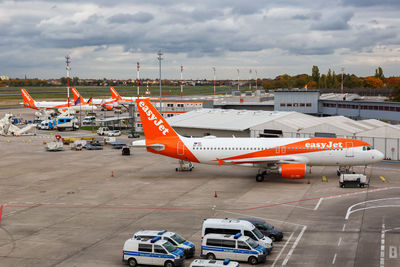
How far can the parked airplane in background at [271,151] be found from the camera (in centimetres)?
5378

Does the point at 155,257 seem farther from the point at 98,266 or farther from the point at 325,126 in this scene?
the point at 325,126

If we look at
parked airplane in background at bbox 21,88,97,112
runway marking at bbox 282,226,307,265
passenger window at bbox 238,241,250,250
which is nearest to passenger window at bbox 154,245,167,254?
passenger window at bbox 238,241,250,250

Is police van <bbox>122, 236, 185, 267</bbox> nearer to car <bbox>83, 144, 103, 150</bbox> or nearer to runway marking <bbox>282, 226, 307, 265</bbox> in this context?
runway marking <bbox>282, 226, 307, 265</bbox>

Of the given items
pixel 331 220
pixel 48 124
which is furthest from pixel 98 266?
pixel 48 124

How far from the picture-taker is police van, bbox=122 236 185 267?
28062mm

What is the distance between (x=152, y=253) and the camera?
93.3 feet

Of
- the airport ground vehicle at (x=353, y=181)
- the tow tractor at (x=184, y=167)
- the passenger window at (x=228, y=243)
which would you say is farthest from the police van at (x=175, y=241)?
the tow tractor at (x=184, y=167)

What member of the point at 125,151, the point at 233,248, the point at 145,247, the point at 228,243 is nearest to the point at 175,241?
the point at 145,247

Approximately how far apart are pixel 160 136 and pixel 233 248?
3141cm

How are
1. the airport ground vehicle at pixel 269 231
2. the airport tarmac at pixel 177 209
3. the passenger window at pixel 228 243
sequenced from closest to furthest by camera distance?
the passenger window at pixel 228 243
the airport tarmac at pixel 177 209
the airport ground vehicle at pixel 269 231

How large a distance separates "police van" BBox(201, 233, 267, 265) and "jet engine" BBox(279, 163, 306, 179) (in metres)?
24.6

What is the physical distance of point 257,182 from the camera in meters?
55.0

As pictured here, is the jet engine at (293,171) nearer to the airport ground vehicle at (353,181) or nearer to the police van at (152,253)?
the airport ground vehicle at (353,181)

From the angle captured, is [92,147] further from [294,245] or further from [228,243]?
[228,243]
